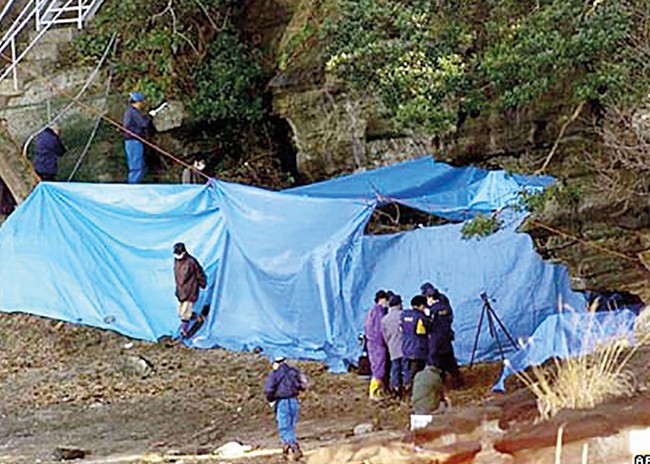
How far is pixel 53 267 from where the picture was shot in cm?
1527

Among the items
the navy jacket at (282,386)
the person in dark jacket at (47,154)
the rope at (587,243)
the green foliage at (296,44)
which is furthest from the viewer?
the green foliage at (296,44)

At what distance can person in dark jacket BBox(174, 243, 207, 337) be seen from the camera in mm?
14648

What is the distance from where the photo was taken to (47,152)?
17.1 meters

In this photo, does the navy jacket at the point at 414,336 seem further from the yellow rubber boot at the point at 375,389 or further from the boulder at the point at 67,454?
the boulder at the point at 67,454

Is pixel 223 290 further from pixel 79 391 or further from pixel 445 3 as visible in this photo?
pixel 445 3

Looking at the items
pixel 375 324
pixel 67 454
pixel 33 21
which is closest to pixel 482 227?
pixel 375 324

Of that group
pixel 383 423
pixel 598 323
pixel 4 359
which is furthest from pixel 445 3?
pixel 4 359

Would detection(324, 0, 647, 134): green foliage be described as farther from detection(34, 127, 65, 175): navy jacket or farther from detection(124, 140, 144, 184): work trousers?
detection(34, 127, 65, 175): navy jacket

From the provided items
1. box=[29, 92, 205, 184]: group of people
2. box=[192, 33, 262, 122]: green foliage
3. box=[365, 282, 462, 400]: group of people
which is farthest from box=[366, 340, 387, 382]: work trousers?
box=[192, 33, 262, 122]: green foliage

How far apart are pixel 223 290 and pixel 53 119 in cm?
511

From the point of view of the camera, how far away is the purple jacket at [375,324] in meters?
12.9

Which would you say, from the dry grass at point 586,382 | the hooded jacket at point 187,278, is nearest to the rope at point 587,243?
the dry grass at point 586,382

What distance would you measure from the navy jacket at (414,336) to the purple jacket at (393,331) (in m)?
0.08

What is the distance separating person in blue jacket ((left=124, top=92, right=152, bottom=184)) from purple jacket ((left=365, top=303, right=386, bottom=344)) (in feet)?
19.2
